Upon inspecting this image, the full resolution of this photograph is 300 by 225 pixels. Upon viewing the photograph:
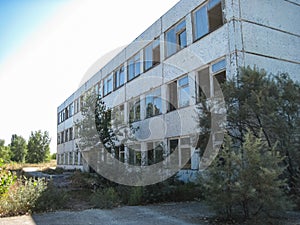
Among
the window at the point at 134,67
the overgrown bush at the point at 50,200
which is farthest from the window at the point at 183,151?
the window at the point at 134,67

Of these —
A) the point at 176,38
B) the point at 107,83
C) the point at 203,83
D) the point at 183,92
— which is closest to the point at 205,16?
the point at 176,38

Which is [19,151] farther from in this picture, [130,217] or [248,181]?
[248,181]

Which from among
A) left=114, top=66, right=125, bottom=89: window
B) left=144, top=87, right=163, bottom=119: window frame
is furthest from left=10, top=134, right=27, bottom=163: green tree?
left=144, top=87, right=163, bottom=119: window frame

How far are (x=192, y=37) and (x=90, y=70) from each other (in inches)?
654

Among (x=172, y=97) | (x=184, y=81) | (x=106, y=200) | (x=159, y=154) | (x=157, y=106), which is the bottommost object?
(x=106, y=200)

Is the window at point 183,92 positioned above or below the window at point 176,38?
below

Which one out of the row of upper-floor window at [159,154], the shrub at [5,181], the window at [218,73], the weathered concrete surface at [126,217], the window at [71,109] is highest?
the window at [71,109]

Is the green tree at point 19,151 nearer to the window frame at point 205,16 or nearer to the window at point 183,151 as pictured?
the window at point 183,151

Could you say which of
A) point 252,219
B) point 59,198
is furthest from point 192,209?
point 59,198

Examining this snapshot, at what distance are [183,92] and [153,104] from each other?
3.16 meters

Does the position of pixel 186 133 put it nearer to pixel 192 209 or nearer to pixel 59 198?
pixel 192 209

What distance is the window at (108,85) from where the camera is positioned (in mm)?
24547

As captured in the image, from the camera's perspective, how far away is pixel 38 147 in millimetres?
54438

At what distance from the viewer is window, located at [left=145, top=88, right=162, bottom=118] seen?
16906 mm
